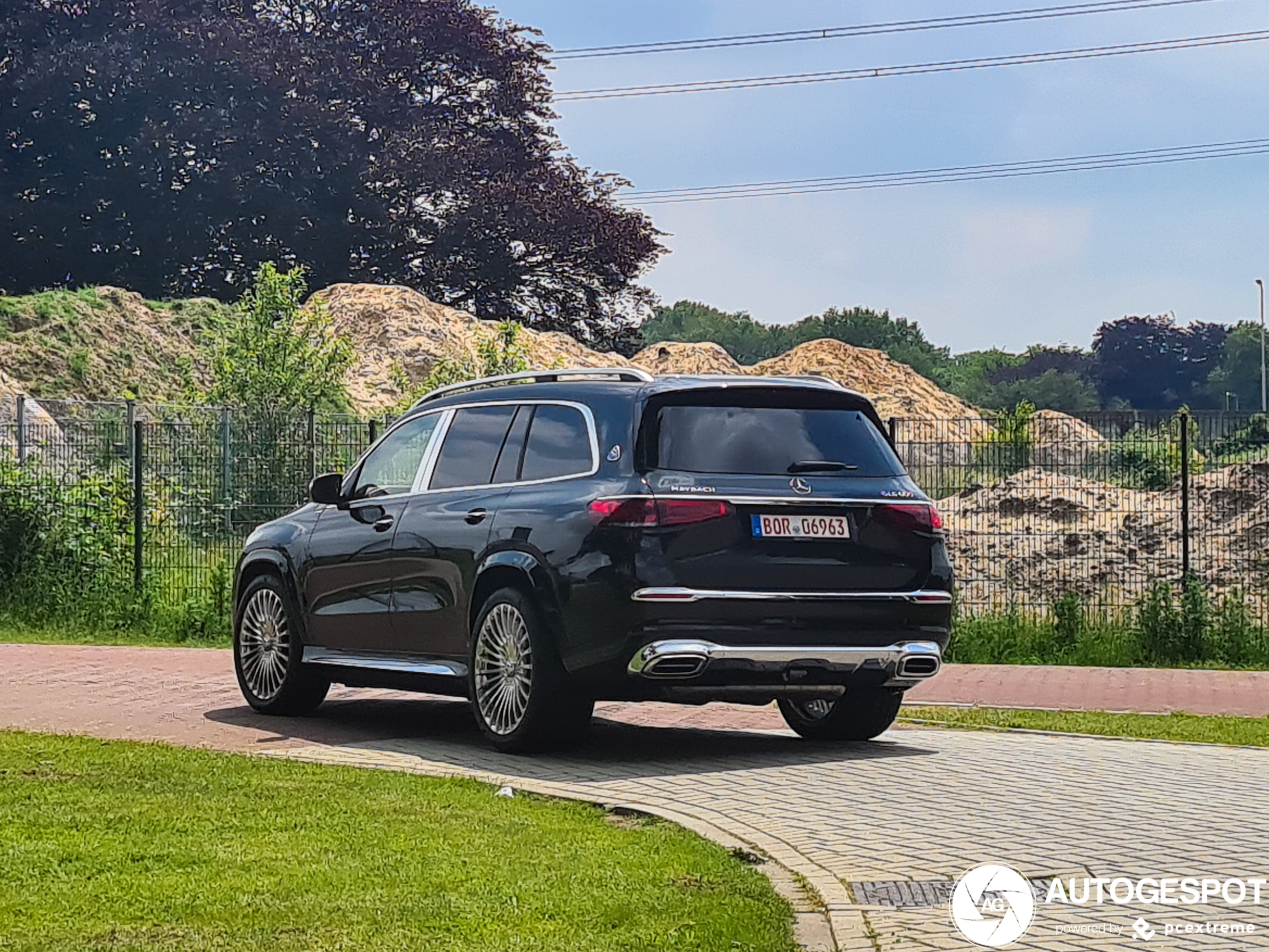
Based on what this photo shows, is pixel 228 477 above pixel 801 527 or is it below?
above

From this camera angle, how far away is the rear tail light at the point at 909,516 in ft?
35.6

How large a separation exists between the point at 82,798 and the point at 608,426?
351 centimetres

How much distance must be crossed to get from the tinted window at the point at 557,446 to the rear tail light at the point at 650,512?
43 cm

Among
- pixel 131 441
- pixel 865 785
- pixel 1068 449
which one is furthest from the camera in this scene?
pixel 131 441

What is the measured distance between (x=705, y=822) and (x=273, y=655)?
5311 mm

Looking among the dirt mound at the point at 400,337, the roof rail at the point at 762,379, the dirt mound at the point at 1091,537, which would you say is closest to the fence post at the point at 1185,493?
the dirt mound at the point at 1091,537

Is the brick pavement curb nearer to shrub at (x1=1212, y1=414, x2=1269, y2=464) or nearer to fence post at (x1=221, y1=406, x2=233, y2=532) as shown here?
fence post at (x1=221, y1=406, x2=233, y2=532)

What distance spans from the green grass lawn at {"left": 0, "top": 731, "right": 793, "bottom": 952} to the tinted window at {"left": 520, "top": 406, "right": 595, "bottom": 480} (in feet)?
6.91

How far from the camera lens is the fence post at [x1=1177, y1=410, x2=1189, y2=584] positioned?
721 inches

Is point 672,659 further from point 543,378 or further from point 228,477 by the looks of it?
point 228,477

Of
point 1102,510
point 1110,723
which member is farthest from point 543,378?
point 1102,510

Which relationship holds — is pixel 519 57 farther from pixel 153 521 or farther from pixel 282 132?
pixel 153 521

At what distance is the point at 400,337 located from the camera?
165ft

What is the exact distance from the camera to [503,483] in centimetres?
1132
